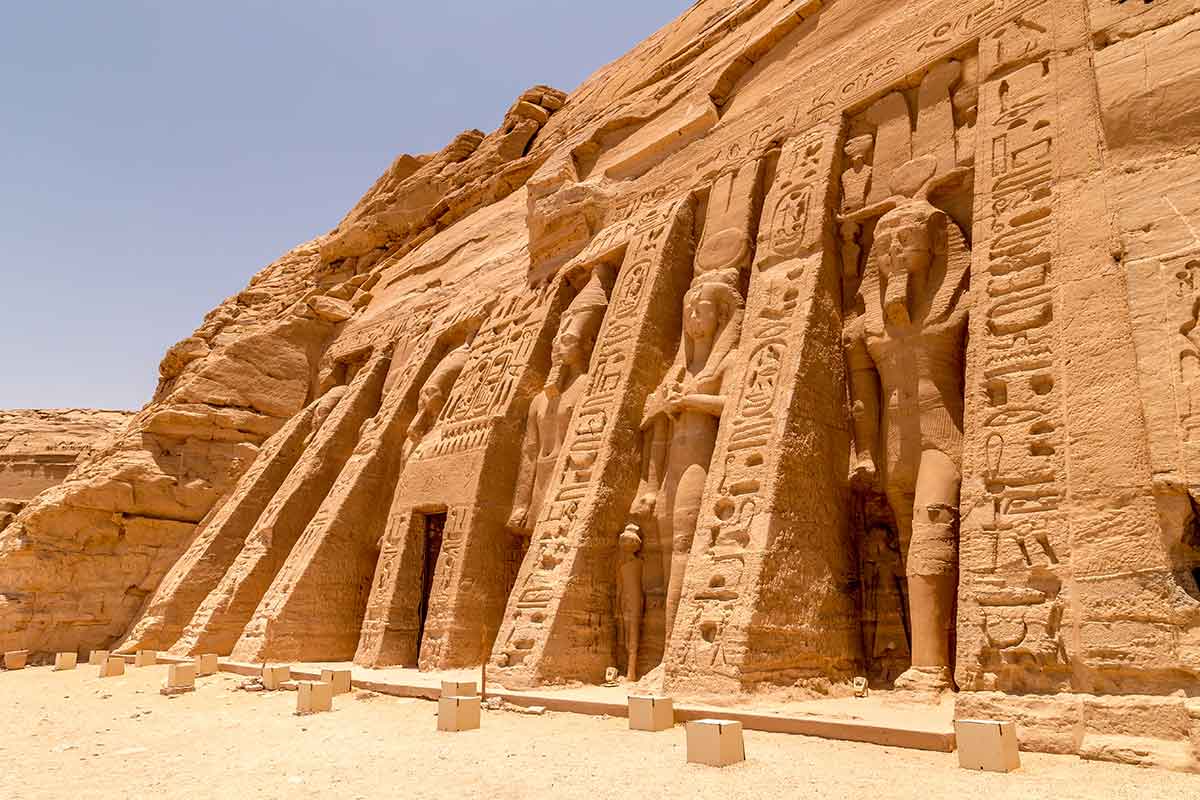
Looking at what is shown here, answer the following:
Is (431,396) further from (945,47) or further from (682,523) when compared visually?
(945,47)

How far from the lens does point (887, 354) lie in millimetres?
6711

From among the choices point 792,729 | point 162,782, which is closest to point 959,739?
point 792,729

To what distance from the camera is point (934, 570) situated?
585cm

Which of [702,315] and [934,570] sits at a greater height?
[702,315]

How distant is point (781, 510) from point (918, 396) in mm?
1318

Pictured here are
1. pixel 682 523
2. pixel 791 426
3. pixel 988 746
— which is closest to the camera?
pixel 988 746

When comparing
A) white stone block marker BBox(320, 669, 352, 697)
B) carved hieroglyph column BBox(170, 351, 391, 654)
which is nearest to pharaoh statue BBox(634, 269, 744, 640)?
white stone block marker BBox(320, 669, 352, 697)

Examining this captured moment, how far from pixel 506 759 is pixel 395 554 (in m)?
5.91

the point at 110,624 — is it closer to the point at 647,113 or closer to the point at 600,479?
the point at 600,479

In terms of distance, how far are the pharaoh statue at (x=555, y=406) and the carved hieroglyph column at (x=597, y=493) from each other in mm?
573

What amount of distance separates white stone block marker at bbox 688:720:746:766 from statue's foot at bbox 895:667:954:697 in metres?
1.87

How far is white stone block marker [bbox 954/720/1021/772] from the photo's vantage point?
13.0 feet

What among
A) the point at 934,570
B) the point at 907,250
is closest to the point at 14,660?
the point at 934,570

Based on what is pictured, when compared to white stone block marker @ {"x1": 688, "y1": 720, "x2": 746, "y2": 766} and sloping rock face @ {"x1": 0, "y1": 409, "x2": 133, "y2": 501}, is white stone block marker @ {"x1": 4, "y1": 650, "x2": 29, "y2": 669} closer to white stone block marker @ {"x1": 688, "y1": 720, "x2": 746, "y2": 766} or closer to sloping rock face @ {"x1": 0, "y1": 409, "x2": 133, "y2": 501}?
sloping rock face @ {"x1": 0, "y1": 409, "x2": 133, "y2": 501}
